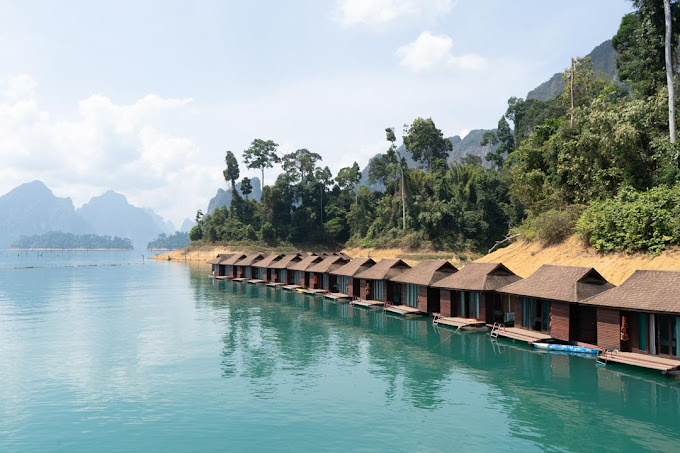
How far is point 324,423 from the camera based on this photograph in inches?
709

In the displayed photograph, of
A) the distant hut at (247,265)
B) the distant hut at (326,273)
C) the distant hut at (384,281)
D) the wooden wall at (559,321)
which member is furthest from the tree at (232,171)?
the wooden wall at (559,321)

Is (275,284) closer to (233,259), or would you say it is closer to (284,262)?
(284,262)

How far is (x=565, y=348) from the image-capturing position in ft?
87.0

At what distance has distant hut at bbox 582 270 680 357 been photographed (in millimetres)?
22328

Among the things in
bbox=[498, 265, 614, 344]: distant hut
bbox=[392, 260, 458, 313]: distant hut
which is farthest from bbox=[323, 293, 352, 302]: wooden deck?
bbox=[498, 265, 614, 344]: distant hut

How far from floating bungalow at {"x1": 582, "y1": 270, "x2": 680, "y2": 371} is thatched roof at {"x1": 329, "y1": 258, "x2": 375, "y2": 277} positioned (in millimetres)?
26585

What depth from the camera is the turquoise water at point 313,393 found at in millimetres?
16766

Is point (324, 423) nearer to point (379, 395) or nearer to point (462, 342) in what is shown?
point (379, 395)

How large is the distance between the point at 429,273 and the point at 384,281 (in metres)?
7.11

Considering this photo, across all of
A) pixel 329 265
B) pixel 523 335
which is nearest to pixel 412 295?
pixel 523 335

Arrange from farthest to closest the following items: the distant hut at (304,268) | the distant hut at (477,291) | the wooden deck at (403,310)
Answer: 1. the distant hut at (304,268)
2. the wooden deck at (403,310)
3. the distant hut at (477,291)

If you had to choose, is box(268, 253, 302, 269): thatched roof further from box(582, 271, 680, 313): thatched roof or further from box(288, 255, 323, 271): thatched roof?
box(582, 271, 680, 313): thatched roof

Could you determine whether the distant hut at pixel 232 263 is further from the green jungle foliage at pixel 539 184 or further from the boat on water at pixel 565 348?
the boat on water at pixel 565 348

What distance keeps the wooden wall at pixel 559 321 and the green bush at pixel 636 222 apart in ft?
35.2
